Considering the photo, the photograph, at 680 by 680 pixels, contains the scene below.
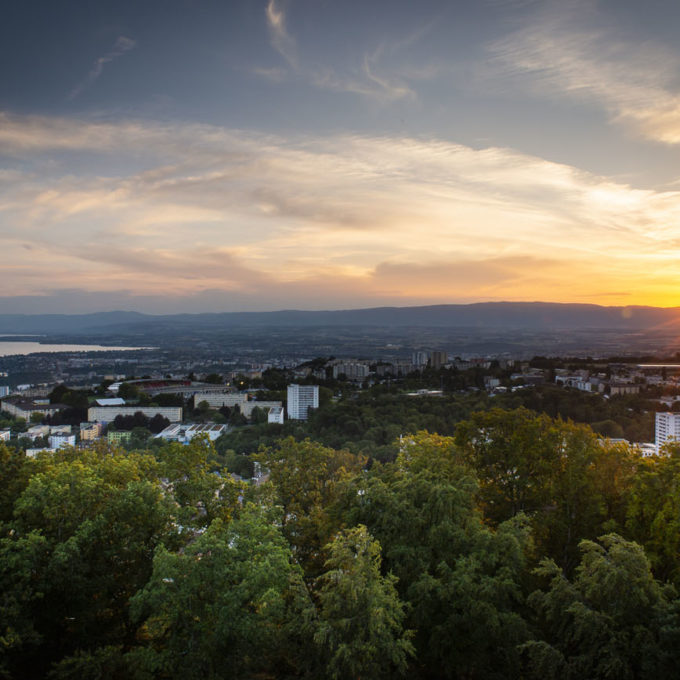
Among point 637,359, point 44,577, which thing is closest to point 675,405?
point 637,359

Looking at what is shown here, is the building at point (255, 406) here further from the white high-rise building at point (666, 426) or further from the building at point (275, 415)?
the white high-rise building at point (666, 426)

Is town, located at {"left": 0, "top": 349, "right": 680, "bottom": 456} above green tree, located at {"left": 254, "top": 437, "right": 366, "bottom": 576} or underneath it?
underneath

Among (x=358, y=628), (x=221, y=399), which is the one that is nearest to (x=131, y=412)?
(x=221, y=399)

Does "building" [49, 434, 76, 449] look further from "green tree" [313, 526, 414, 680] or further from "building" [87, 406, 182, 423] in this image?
"green tree" [313, 526, 414, 680]

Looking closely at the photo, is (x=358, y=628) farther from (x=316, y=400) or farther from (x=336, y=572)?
(x=316, y=400)

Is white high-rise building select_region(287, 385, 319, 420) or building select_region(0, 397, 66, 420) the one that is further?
building select_region(0, 397, 66, 420)

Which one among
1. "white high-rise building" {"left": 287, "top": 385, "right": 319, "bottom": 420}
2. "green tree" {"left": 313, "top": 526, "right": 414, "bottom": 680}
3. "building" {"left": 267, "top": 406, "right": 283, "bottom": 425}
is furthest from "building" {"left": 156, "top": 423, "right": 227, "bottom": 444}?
"green tree" {"left": 313, "top": 526, "right": 414, "bottom": 680}

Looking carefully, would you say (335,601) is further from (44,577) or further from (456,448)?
(456,448)
